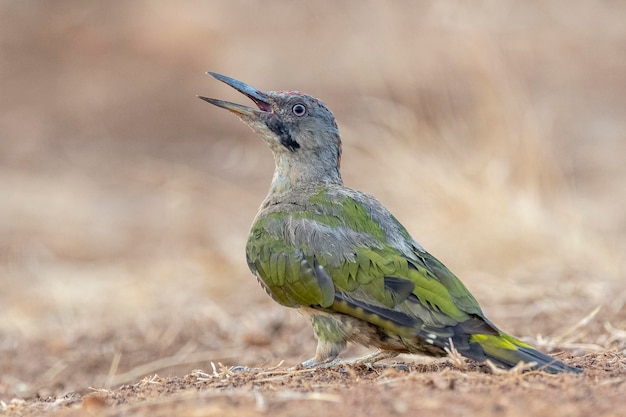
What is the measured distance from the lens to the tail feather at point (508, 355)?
407 cm

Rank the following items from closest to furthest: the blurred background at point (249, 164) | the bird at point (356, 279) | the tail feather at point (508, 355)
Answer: the tail feather at point (508, 355), the bird at point (356, 279), the blurred background at point (249, 164)

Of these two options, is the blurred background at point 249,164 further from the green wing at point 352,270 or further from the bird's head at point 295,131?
the bird's head at point 295,131

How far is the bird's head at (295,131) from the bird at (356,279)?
11 mm

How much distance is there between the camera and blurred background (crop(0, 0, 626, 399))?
711cm

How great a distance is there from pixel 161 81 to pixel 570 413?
14.8m

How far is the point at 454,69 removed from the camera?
16859 mm

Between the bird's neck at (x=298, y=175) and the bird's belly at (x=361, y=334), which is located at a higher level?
the bird's neck at (x=298, y=175)

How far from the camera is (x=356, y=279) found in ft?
14.7

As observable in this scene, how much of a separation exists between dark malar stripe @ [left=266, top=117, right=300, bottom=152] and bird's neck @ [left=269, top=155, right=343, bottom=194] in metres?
0.08

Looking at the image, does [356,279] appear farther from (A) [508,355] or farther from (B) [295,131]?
(B) [295,131]

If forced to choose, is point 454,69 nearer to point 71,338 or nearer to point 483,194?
point 483,194

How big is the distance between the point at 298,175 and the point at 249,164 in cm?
654

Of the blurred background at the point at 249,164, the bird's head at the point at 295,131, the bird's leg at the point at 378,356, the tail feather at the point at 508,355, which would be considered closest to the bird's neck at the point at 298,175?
the bird's head at the point at 295,131

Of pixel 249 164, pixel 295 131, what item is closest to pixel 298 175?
pixel 295 131
